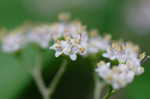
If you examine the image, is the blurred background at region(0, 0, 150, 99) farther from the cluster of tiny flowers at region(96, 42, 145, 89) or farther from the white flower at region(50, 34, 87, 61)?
the white flower at region(50, 34, 87, 61)

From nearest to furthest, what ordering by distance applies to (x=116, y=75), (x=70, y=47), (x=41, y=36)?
(x=116, y=75) < (x=70, y=47) < (x=41, y=36)

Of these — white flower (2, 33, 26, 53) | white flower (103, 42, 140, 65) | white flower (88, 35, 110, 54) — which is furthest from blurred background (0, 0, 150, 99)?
white flower (103, 42, 140, 65)

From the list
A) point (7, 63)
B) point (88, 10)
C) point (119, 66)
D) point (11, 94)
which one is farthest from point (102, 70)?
point (88, 10)

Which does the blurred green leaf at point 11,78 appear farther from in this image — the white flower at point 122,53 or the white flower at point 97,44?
the white flower at point 122,53

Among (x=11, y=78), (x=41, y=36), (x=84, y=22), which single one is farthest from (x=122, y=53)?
(x=84, y=22)

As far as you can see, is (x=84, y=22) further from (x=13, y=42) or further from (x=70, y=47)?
(x=70, y=47)

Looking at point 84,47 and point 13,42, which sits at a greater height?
point 84,47

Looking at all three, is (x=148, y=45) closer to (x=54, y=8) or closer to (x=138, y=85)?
(x=138, y=85)
